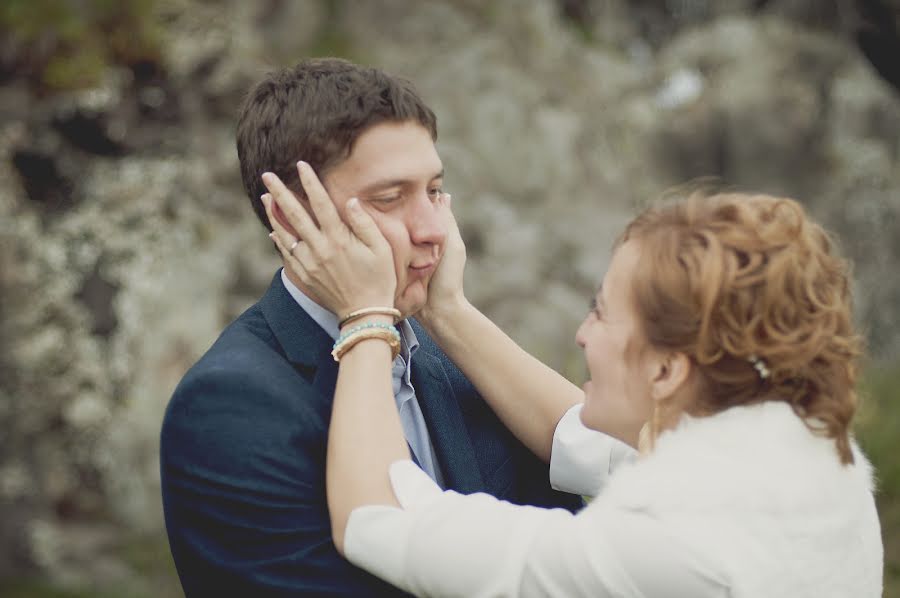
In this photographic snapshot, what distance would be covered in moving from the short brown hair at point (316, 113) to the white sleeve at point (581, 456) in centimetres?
84

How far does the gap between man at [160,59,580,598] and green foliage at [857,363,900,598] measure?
407 centimetres

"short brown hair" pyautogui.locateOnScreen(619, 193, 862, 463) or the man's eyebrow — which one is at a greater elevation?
the man's eyebrow

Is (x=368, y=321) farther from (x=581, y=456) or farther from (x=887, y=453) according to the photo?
(x=887, y=453)

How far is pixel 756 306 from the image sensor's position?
1.85 m

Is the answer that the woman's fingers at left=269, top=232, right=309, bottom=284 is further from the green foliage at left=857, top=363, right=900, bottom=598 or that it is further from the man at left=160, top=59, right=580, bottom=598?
the green foliage at left=857, top=363, right=900, bottom=598

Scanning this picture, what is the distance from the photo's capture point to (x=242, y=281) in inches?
240

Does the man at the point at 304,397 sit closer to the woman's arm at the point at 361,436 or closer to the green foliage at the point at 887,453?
the woman's arm at the point at 361,436

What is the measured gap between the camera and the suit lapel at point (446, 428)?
7.87 ft

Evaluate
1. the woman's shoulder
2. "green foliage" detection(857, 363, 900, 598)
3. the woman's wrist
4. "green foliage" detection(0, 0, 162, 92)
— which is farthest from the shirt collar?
"green foliage" detection(857, 363, 900, 598)

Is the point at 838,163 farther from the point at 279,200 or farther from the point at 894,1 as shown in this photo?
the point at 279,200

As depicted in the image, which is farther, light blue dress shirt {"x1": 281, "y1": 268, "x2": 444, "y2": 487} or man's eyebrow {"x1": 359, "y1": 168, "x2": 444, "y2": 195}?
light blue dress shirt {"x1": 281, "y1": 268, "x2": 444, "y2": 487}

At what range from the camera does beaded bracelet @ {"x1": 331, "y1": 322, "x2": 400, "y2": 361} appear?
2148 millimetres

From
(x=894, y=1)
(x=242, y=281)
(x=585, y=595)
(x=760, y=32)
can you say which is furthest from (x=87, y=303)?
(x=760, y=32)

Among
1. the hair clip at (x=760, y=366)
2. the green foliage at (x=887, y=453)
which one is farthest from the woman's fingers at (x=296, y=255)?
the green foliage at (x=887, y=453)
